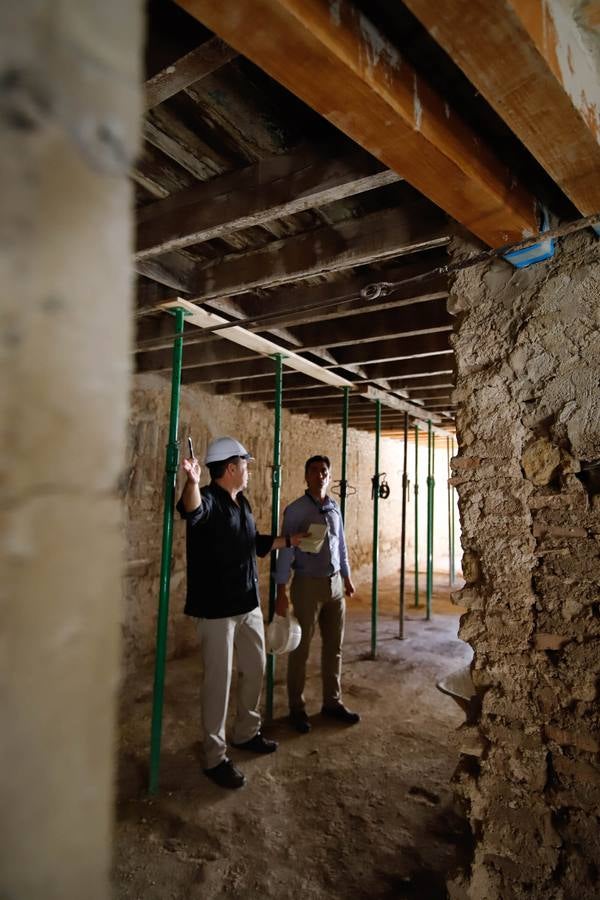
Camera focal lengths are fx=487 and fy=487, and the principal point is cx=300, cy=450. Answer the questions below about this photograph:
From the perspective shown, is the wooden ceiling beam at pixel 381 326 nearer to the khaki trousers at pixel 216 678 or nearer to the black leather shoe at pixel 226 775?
the khaki trousers at pixel 216 678

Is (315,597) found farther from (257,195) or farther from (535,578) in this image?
(257,195)

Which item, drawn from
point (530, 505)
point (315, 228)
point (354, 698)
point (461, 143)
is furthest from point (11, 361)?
point (354, 698)

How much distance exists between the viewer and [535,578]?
1.56 m

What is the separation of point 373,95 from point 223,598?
2140 millimetres

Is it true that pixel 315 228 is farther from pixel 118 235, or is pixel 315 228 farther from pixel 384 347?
pixel 118 235

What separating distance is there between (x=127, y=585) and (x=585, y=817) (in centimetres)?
338

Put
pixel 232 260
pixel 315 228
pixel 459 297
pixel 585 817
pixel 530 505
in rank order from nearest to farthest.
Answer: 1. pixel 585 817
2. pixel 530 505
3. pixel 459 297
4. pixel 315 228
5. pixel 232 260

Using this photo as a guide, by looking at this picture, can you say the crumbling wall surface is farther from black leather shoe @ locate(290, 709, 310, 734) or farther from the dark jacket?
black leather shoe @ locate(290, 709, 310, 734)

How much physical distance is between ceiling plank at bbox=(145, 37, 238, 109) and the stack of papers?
2.22 m

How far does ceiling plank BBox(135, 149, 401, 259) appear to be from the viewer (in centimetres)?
161

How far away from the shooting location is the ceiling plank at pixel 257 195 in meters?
1.61

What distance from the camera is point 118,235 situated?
0.40 metres

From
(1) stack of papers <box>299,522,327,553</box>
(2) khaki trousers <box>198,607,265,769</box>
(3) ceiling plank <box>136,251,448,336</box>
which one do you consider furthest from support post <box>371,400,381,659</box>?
(2) khaki trousers <box>198,607,265,769</box>

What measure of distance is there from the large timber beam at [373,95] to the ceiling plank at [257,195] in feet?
0.92
